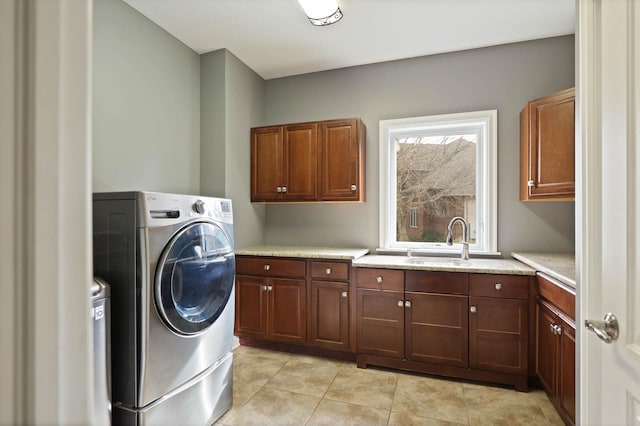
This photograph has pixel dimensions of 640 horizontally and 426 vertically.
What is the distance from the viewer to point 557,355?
1.85 m

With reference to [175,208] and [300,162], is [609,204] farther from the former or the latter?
[300,162]

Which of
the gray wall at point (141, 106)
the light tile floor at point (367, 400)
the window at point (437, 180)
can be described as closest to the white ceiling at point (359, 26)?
the gray wall at point (141, 106)

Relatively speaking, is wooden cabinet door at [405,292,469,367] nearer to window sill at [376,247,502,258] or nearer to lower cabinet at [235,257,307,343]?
window sill at [376,247,502,258]

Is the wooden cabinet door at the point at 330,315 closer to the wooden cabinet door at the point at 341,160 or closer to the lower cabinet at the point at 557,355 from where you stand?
the wooden cabinet door at the point at 341,160

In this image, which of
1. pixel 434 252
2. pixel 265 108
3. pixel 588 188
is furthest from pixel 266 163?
pixel 588 188

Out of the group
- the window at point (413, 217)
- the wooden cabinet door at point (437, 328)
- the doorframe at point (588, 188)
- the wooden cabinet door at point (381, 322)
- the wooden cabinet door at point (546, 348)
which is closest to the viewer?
the doorframe at point (588, 188)

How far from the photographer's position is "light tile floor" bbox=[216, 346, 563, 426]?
1921 mm

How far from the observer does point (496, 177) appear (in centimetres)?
276

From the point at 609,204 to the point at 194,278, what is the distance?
177 cm

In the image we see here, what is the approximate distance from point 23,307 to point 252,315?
104 inches

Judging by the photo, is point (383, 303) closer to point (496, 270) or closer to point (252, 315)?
point (496, 270)

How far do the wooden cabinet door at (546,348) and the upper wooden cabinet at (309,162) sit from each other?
1572mm

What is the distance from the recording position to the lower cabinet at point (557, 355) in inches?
65.8

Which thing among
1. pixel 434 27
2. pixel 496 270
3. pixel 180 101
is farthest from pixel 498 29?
pixel 180 101
